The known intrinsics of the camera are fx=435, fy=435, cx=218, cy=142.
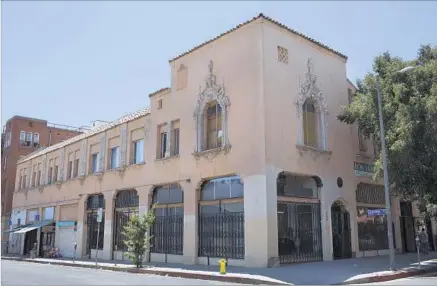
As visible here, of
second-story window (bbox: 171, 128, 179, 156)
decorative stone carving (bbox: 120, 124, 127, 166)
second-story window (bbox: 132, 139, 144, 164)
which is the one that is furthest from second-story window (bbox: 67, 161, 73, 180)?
second-story window (bbox: 171, 128, 179, 156)

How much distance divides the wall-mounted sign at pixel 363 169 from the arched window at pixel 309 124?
3.81m

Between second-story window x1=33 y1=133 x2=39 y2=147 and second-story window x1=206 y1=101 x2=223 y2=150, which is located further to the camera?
second-story window x1=33 y1=133 x2=39 y2=147

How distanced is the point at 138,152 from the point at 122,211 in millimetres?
4060

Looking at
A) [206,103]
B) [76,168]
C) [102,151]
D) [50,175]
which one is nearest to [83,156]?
[76,168]

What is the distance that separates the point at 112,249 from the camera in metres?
28.7

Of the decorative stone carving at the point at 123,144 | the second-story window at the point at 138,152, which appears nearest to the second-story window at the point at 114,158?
the decorative stone carving at the point at 123,144

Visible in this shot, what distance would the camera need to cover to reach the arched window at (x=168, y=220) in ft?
78.6

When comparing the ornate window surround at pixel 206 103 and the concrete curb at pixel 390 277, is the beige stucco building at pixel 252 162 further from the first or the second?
the concrete curb at pixel 390 277

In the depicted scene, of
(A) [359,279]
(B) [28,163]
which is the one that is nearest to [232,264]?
(A) [359,279]

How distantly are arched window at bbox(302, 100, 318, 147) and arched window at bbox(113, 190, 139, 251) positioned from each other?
1153 centimetres

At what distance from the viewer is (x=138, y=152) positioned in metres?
28.5

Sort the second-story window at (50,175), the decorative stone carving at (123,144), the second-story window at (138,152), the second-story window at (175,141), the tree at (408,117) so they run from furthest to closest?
the second-story window at (50,175), the decorative stone carving at (123,144), the second-story window at (138,152), the second-story window at (175,141), the tree at (408,117)

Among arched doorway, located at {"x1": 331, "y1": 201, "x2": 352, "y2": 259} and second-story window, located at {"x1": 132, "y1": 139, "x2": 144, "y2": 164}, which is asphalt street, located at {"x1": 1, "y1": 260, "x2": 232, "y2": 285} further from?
second-story window, located at {"x1": 132, "y1": 139, "x2": 144, "y2": 164}

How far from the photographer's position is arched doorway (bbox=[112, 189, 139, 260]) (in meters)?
27.9
